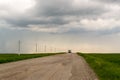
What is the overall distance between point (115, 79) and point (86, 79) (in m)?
1.67

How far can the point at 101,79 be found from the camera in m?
15.2

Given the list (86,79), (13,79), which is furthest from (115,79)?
(13,79)

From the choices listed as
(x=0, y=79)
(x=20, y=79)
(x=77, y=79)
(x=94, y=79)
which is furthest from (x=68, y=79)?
(x=0, y=79)

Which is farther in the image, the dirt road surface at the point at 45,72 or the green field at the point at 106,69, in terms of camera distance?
the green field at the point at 106,69

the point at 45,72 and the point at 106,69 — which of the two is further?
the point at 106,69

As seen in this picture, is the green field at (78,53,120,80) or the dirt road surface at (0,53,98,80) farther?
the green field at (78,53,120,80)

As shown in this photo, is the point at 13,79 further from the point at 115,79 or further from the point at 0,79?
the point at 115,79

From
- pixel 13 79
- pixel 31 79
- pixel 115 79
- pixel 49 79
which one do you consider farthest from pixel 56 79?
pixel 115 79

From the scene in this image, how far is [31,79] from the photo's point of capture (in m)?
14.3

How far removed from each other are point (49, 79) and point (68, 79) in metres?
1.05

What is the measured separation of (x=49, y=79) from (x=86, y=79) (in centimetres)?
207

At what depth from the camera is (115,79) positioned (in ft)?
49.6

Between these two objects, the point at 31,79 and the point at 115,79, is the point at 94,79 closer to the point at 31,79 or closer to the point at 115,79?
the point at 115,79

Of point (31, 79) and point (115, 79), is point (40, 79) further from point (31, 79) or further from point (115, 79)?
point (115, 79)
